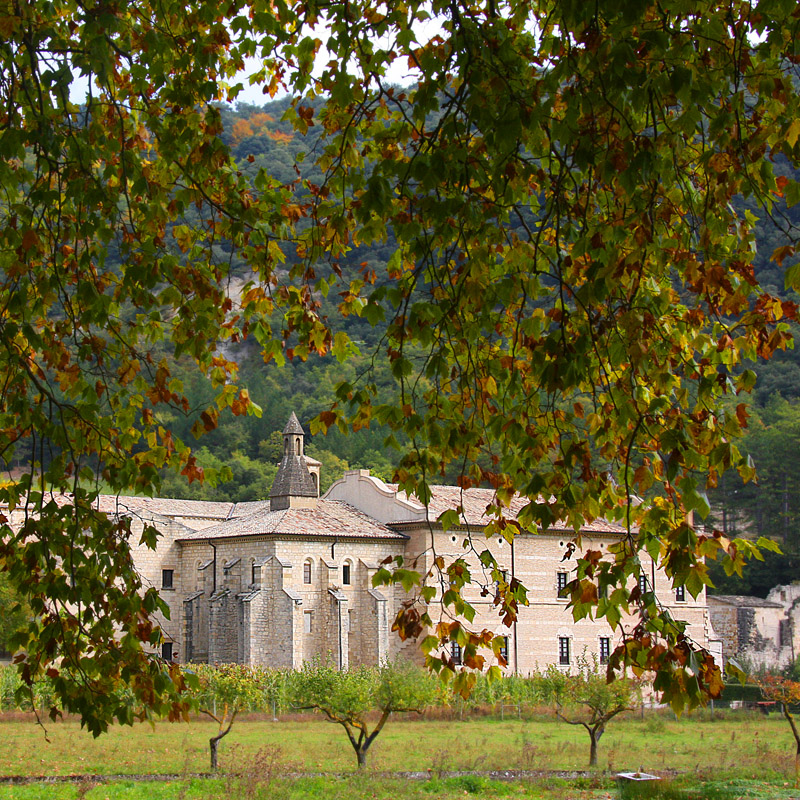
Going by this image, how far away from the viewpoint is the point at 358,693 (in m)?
26.5

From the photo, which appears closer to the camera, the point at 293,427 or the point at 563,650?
the point at 563,650

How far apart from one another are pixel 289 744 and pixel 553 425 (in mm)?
25387

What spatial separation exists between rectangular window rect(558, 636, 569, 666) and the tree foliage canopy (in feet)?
131

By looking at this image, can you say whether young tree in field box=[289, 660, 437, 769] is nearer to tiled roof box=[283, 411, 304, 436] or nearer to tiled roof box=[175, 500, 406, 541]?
tiled roof box=[175, 500, 406, 541]

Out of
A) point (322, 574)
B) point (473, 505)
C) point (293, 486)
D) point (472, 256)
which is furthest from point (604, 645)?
point (472, 256)

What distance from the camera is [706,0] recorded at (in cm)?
457

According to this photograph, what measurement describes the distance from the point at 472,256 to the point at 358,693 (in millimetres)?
22834

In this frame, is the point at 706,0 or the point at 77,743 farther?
the point at 77,743

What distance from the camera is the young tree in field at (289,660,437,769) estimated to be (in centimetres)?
2648

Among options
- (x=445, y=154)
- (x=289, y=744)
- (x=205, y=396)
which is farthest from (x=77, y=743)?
(x=205, y=396)

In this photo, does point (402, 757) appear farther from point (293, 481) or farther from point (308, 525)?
point (293, 481)

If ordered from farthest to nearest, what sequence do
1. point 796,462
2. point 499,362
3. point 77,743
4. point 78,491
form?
1. point 796,462
2. point 77,743
3. point 499,362
4. point 78,491

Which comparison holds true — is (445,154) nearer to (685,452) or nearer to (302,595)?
(685,452)

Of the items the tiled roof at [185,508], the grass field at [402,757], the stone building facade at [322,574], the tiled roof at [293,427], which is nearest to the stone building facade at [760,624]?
the stone building facade at [322,574]
